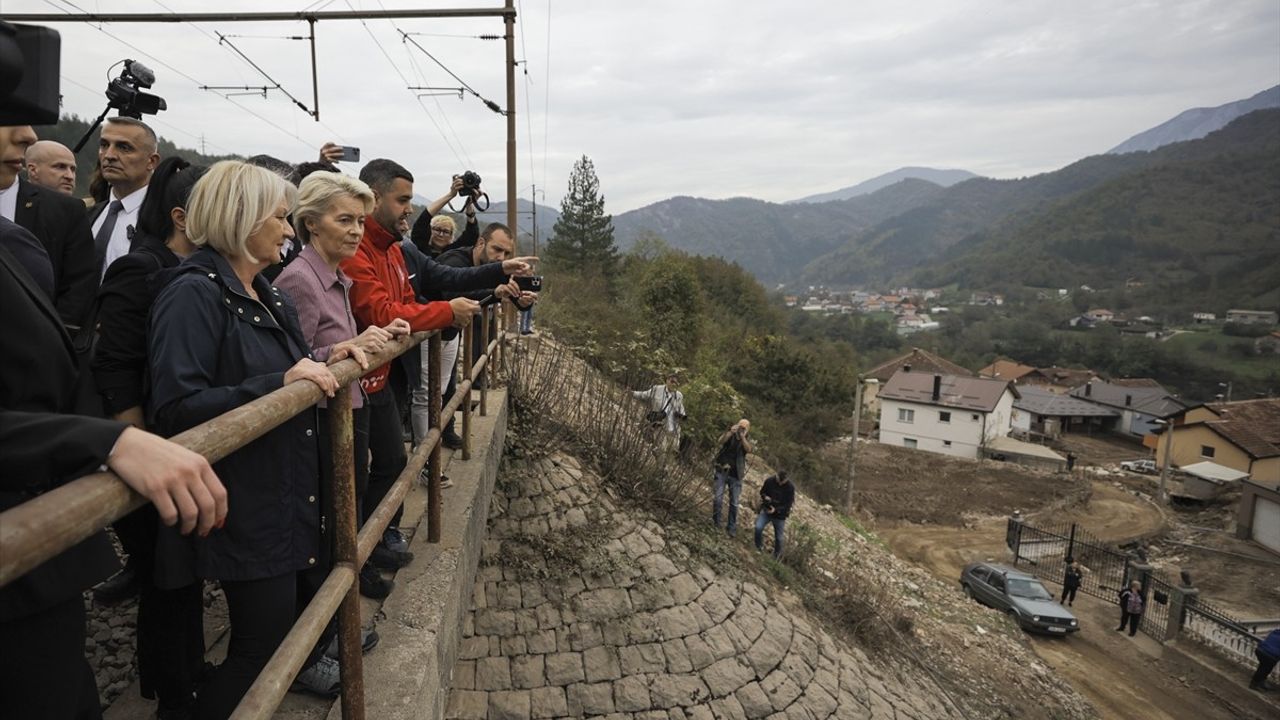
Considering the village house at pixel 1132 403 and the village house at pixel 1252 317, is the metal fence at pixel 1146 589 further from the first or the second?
the village house at pixel 1252 317

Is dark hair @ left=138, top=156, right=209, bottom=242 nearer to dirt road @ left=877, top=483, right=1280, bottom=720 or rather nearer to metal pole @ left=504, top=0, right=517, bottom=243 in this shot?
metal pole @ left=504, top=0, right=517, bottom=243

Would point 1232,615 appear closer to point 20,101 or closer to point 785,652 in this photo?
point 785,652

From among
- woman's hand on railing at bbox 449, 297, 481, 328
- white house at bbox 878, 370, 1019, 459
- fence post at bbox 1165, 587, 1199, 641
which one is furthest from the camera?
white house at bbox 878, 370, 1019, 459

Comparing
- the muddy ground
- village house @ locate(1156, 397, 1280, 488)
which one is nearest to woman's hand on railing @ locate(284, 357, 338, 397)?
the muddy ground

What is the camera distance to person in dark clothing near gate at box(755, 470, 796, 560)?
27.7 ft

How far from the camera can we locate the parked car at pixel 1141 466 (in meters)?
35.5

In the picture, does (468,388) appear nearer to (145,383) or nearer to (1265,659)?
(145,383)

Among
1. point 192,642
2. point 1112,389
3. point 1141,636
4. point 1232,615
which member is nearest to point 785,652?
point 192,642

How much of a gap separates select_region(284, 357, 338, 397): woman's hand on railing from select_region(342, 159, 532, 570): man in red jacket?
0.98 metres

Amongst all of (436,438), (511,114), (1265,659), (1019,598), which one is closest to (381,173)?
(436,438)

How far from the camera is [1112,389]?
2152 inches

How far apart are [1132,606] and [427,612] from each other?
1716cm

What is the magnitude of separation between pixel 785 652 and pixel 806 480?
1427 cm

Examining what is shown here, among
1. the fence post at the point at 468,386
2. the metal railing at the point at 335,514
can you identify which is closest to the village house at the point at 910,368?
the fence post at the point at 468,386
